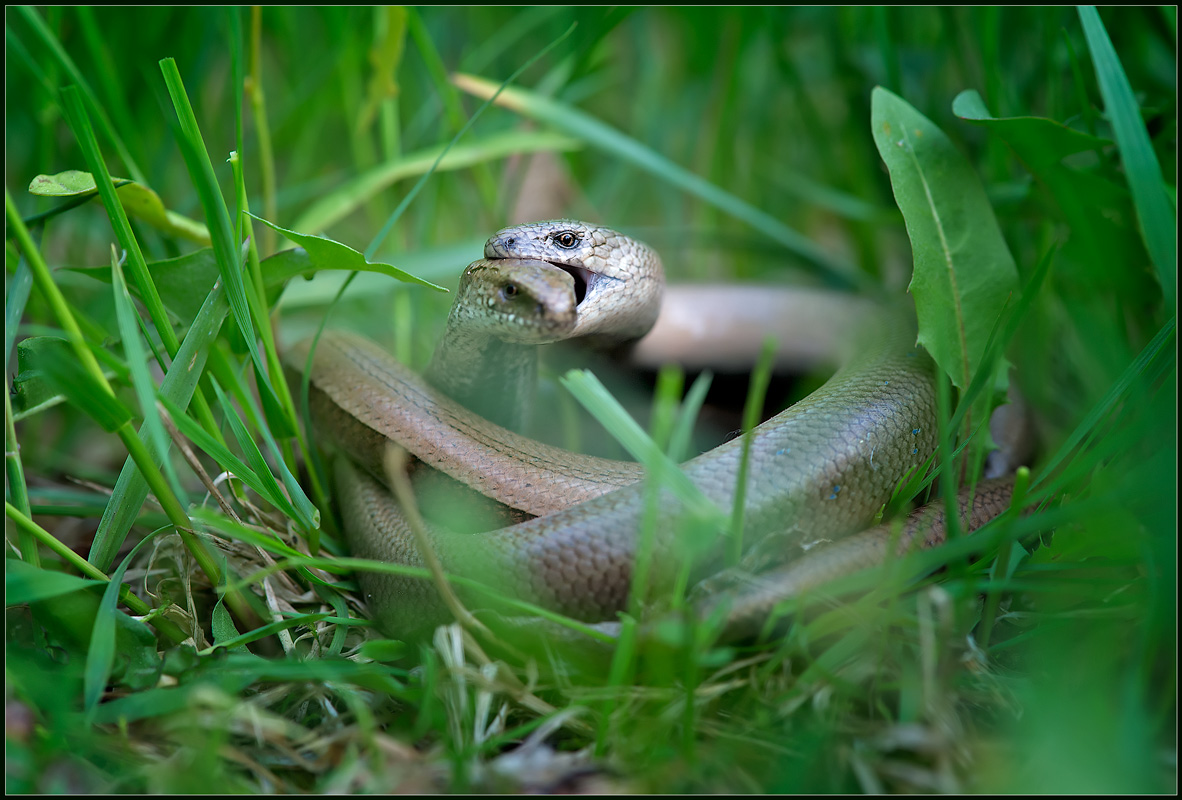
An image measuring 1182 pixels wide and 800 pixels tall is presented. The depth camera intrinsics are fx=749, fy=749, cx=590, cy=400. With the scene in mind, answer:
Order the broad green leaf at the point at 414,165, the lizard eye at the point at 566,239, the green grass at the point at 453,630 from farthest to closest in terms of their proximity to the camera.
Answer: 1. the broad green leaf at the point at 414,165
2. the lizard eye at the point at 566,239
3. the green grass at the point at 453,630

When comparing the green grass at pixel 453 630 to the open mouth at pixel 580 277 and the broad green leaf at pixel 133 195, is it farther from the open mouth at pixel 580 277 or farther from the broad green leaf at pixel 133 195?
the open mouth at pixel 580 277

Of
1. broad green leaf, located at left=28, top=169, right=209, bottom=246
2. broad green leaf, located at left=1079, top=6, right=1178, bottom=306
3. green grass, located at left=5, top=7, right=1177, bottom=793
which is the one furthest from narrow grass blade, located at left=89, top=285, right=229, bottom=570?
broad green leaf, located at left=1079, top=6, right=1178, bottom=306

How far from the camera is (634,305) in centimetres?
141

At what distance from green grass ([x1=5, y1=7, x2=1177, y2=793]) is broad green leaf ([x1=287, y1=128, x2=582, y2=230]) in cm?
1

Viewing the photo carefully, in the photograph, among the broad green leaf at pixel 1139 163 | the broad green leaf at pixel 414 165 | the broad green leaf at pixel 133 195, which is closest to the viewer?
the broad green leaf at pixel 1139 163

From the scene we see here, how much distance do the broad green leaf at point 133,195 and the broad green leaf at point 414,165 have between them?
0.34m

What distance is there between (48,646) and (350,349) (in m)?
0.73

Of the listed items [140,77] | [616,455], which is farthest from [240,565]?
[140,77]

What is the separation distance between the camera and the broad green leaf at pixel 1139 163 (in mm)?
Answer: 922

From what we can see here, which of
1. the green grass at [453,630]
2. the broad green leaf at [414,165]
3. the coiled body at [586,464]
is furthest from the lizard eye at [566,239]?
the broad green leaf at [414,165]

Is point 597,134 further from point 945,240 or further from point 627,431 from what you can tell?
point 627,431

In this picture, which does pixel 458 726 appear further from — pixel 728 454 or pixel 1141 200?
pixel 1141 200

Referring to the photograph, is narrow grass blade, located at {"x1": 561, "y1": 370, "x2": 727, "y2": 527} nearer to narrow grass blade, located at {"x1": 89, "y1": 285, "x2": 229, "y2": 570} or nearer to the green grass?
the green grass

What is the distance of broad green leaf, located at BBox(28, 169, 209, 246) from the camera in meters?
1.02
